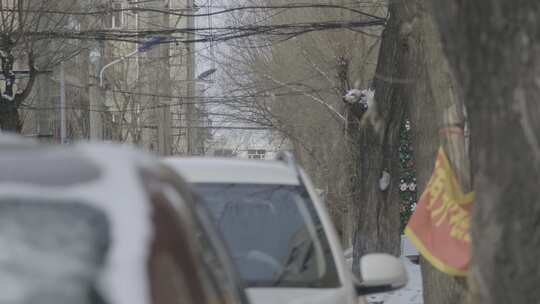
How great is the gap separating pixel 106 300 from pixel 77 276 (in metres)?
0.07

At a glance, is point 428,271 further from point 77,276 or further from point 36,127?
point 36,127

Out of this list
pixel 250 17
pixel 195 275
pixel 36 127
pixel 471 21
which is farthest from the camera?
pixel 36 127

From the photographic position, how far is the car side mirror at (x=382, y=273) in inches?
208

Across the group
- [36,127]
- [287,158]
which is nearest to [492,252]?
[287,158]

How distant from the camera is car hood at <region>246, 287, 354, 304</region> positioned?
4.90 metres

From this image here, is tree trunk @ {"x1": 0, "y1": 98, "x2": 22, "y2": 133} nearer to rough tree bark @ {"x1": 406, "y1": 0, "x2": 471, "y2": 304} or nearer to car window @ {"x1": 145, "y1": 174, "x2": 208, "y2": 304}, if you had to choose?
rough tree bark @ {"x1": 406, "y1": 0, "x2": 471, "y2": 304}


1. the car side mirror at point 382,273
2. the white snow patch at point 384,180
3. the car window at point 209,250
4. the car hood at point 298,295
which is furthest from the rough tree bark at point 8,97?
the car window at point 209,250

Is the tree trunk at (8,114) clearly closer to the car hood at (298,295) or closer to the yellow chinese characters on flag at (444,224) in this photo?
the yellow chinese characters on flag at (444,224)

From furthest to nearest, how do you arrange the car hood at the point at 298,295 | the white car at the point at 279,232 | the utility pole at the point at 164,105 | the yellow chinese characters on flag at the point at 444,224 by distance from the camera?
the utility pole at the point at 164,105, the yellow chinese characters on flag at the point at 444,224, the white car at the point at 279,232, the car hood at the point at 298,295

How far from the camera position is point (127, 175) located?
6.50 ft

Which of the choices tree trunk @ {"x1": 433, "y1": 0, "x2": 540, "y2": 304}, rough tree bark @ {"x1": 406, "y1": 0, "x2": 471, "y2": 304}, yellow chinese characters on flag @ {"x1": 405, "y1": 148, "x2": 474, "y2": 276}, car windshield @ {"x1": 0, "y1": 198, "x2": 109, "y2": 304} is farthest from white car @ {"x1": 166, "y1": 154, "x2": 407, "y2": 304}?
car windshield @ {"x1": 0, "y1": 198, "x2": 109, "y2": 304}

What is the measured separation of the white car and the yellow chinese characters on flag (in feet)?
3.34

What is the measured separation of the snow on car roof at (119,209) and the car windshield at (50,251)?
17 mm

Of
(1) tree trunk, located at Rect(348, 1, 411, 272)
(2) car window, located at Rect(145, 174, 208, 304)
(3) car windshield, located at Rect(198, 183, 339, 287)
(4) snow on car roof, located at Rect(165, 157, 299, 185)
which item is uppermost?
(2) car window, located at Rect(145, 174, 208, 304)
